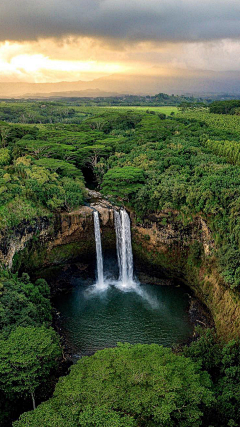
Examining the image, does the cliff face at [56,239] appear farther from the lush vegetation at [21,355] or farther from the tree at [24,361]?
the tree at [24,361]

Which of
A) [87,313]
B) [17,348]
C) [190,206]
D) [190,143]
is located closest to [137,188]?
[190,206]

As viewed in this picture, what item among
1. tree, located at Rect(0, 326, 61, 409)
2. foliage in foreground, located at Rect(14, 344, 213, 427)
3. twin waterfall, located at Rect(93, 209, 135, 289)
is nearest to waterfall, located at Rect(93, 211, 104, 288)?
twin waterfall, located at Rect(93, 209, 135, 289)

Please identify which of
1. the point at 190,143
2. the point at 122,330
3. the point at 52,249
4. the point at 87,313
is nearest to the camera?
the point at 122,330

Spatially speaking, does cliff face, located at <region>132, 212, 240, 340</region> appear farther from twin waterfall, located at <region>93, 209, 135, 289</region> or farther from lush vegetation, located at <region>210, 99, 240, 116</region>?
lush vegetation, located at <region>210, 99, 240, 116</region>

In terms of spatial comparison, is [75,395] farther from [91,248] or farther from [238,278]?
[91,248]

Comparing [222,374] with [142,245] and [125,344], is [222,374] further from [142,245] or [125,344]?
[142,245]

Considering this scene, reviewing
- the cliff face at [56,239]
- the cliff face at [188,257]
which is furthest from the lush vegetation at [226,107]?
the cliff face at [56,239]

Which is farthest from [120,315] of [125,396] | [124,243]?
[125,396]
